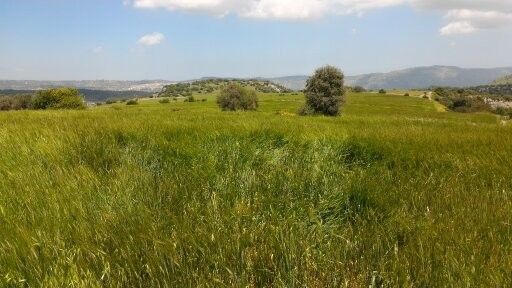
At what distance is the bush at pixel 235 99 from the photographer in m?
100

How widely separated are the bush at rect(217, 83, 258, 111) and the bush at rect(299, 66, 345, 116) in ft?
92.2

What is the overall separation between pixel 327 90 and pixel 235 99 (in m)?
31.9

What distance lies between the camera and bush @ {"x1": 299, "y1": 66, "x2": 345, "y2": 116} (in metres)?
73.8

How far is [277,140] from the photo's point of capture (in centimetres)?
810

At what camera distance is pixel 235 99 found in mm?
100500

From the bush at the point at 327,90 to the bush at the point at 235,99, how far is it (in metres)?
28.1

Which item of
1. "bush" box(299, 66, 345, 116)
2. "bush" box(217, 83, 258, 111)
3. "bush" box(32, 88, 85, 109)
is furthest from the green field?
"bush" box(217, 83, 258, 111)

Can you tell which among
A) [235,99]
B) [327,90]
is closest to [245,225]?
[327,90]

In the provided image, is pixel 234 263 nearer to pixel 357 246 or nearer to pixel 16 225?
pixel 357 246

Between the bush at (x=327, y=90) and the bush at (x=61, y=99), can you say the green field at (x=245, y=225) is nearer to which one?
the bush at (x=61, y=99)

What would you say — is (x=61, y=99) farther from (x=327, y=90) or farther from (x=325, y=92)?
(x=327, y=90)

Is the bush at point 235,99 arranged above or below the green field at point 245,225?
below

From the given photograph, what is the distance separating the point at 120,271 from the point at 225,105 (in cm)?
9976

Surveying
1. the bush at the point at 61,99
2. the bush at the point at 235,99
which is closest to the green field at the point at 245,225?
the bush at the point at 61,99
